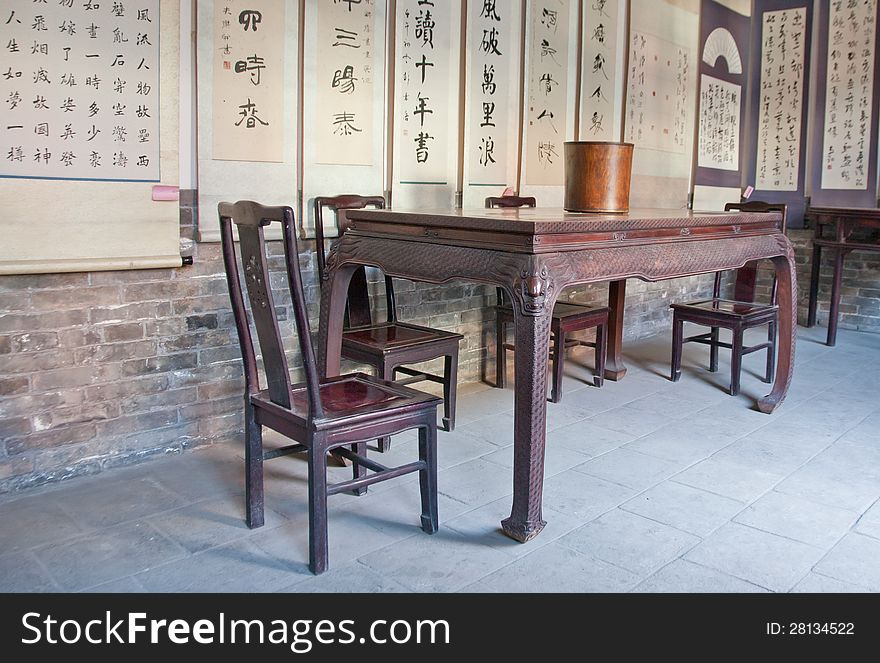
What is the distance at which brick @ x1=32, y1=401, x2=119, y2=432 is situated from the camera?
8.81ft

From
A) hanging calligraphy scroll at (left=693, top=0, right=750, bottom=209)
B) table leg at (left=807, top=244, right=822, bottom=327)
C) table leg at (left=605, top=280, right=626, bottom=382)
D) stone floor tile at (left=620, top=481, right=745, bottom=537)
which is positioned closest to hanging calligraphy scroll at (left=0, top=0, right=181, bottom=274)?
stone floor tile at (left=620, top=481, right=745, bottom=537)

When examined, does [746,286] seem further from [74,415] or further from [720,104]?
[74,415]

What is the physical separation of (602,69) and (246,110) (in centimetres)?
250

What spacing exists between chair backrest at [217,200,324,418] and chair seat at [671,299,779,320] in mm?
2530

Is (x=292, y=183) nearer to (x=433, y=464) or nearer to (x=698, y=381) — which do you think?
(x=433, y=464)

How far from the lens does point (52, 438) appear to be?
8.91ft

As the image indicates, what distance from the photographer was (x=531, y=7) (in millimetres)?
4254

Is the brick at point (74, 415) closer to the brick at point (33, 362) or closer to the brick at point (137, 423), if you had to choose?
the brick at point (137, 423)

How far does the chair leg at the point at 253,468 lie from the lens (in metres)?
2.42

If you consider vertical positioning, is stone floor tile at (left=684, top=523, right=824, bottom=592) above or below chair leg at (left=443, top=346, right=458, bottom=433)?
below

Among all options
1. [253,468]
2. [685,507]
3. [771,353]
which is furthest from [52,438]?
[771,353]

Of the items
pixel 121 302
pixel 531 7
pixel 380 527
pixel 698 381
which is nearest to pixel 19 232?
pixel 121 302

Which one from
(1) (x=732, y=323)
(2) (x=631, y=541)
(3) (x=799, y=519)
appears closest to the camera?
(2) (x=631, y=541)

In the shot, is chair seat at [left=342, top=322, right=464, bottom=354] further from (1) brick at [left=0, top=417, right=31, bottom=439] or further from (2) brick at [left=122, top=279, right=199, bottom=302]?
(1) brick at [left=0, top=417, right=31, bottom=439]
